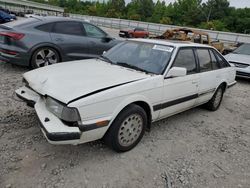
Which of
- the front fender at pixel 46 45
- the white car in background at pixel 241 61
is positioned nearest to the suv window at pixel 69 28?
the front fender at pixel 46 45

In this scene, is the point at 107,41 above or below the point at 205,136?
above

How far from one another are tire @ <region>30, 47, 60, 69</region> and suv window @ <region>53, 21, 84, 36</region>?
583 millimetres

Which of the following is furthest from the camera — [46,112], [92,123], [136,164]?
[136,164]

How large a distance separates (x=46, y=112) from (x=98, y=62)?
1454 mm

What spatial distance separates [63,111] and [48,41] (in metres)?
3.95

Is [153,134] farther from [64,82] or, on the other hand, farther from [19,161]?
[19,161]

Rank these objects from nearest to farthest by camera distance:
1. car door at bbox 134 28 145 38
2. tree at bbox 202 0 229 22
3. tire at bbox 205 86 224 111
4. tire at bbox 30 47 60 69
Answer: tire at bbox 205 86 224 111 → tire at bbox 30 47 60 69 → car door at bbox 134 28 145 38 → tree at bbox 202 0 229 22

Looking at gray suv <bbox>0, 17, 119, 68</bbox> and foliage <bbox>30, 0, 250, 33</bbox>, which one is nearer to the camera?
gray suv <bbox>0, 17, 119, 68</bbox>

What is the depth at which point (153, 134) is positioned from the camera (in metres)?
3.75

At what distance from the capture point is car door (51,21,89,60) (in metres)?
6.16

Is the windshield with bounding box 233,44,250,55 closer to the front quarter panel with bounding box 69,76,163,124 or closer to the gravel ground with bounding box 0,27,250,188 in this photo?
the gravel ground with bounding box 0,27,250,188

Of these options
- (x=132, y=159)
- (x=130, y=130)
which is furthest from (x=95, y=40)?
(x=132, y=159)

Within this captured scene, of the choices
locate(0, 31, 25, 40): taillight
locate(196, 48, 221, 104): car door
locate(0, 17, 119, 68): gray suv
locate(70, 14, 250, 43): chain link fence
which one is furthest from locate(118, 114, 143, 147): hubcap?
locate(70, 14, 250, 43): chain link fence

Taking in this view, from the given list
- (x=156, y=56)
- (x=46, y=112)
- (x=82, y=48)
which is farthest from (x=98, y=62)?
(x=82, y=48)
